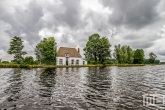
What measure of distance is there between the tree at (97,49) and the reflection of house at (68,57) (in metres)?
5.36

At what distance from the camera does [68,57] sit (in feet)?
270

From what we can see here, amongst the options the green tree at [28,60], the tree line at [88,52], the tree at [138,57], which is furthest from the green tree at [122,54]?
the green tree at [28,60]

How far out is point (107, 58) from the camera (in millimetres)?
89562

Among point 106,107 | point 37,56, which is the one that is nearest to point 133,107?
point 106,107

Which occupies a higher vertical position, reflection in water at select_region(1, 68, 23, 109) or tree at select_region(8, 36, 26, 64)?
tree at select_region(8, 36, 26, 64)

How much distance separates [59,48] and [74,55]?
9.85m

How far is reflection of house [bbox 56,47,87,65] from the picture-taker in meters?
80.2

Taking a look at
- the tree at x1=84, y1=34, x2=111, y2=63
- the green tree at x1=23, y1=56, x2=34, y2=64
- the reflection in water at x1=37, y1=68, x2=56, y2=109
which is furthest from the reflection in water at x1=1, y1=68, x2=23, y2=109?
the tree at x1=84, y1=34, x2=111, y2=63

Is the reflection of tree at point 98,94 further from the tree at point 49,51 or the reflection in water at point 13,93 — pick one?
the tree at point 49,51

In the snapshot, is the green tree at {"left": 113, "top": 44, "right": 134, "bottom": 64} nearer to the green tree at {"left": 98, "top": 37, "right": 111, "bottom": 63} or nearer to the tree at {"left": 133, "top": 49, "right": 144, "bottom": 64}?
the tree at {"left": 133, "top": 49, "right": 144, "bottom": 64}

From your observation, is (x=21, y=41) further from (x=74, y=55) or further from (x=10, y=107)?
(x=10, y=107)

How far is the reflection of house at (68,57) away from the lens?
80188 mm

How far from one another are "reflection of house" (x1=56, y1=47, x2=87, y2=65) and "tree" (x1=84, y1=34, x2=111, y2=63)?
5.36 metres

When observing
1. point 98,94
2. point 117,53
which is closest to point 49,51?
point 117,53
